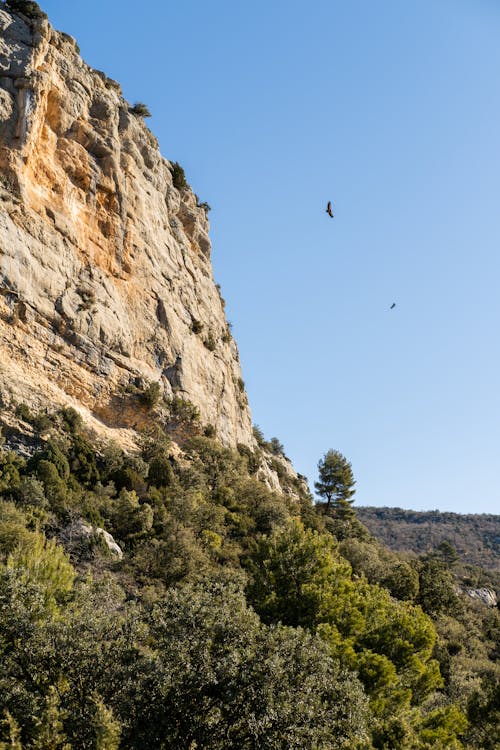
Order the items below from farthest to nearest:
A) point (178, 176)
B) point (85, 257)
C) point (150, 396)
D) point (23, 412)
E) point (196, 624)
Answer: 1. point (178, 176)
2. point (85, 257)
3. point (150, 396)
4. point (23, 412)
5. point (196, 624)

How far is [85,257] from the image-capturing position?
140 feet

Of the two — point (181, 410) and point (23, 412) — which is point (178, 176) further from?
point (23, 412)

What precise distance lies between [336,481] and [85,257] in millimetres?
33999

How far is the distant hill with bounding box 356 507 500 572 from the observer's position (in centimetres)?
11394

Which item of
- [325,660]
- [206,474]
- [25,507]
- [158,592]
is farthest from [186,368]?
[325,660]

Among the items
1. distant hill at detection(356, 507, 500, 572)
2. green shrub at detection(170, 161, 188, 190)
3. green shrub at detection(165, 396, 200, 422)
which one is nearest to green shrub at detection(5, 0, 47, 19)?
green shrub at detection(170, 161, 188, 190)

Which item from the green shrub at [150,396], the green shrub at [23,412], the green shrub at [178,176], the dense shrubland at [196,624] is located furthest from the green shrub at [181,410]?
the green shrub at [178,176]

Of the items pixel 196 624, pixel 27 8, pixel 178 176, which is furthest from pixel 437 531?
pixel 196 624

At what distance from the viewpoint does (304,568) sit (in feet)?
73.2

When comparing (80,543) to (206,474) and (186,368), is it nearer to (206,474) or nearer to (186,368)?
(206,474)

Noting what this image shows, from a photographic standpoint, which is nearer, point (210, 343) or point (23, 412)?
point (23, 412)

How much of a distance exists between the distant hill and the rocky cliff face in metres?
75.1

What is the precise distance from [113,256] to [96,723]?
128ft

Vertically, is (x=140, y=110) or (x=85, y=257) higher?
(x=140, y=110)
